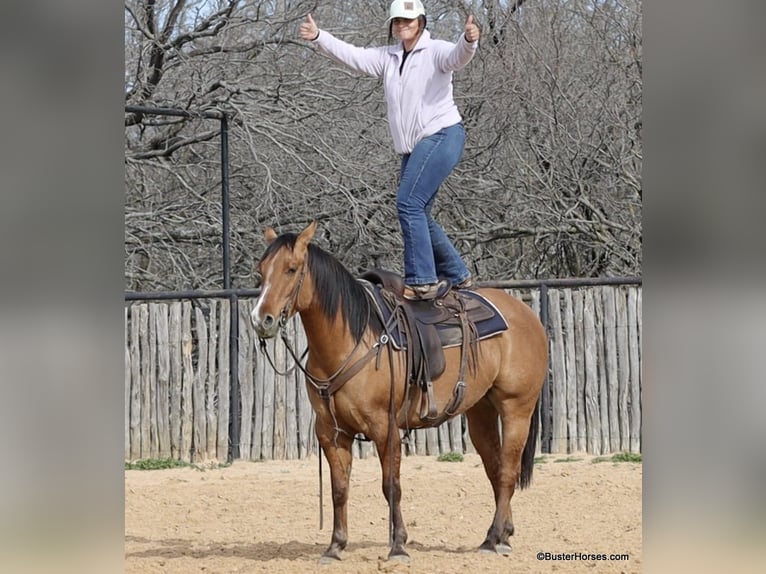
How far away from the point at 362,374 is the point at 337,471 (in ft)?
1.76

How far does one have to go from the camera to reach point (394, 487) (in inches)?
223

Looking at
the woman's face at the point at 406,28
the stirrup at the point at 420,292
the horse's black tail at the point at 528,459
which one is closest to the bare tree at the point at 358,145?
the horse's black tail at the point at 528,459

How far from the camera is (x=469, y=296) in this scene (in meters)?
6.28

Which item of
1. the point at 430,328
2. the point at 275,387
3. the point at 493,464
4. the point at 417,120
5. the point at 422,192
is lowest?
the point at 493,464

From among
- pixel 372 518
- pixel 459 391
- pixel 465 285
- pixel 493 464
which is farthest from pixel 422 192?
pixel 372 518

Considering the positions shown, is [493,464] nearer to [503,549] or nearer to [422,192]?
[503,549]

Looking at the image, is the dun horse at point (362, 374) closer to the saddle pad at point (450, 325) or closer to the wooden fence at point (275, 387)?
the saddle pad at point (450, 325)

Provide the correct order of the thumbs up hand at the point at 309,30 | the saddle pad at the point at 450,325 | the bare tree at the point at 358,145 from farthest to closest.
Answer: the bare tree at the point at 358,145
the saddle pad at the point at 450,325
the thumbs up hand at the point at 309,30

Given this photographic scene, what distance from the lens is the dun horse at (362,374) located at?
209 inches

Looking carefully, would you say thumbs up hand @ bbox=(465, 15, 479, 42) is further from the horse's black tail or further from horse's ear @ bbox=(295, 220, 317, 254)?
the horse's black tail

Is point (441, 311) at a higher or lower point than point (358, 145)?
lower

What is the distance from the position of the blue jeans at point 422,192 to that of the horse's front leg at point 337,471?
92 cm

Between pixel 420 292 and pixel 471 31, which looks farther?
pixel 420 292
